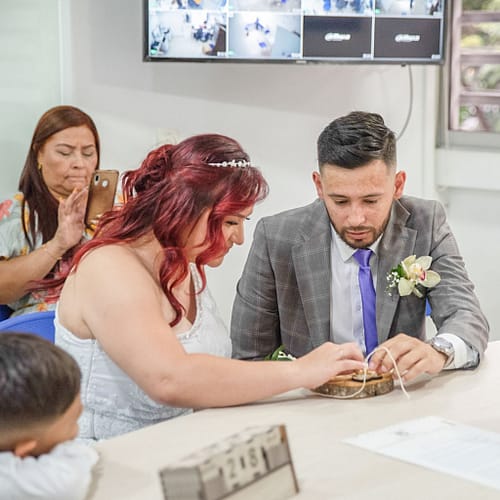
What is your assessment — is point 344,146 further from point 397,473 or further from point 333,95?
point 333,95

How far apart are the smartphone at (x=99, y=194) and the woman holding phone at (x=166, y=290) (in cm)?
113

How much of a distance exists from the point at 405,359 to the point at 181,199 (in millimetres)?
632

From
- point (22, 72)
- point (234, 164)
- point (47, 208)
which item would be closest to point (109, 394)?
point (234, 164)

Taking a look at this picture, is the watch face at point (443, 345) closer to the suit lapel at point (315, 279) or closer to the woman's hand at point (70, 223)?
the suit lapel at point (315, 279)

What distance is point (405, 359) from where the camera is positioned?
2357 mm

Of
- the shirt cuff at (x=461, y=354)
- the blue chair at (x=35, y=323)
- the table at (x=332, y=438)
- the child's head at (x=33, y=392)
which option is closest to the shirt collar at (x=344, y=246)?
the shirt cuff at (x=461, y=354)

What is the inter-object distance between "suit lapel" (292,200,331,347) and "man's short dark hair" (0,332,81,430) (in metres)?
1.43

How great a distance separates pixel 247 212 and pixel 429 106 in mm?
2767

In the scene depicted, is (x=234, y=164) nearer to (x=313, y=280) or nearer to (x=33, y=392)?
(x=313, y=280)

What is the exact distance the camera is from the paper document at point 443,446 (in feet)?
6.03

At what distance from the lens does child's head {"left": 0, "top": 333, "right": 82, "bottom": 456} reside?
153 cm

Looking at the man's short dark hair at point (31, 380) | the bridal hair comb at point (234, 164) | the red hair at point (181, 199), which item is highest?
the bridal hair comb at point (234, 164)

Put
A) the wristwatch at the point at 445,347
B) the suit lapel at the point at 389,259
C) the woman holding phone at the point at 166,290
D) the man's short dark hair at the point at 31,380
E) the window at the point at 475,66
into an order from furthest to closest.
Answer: the window at the point at 475,66, the suit lapel at the point at 389,259, the wristwatch at the point at 445,347, the woman holding phone at the point at 166,290, the man's short dark hair at the point at 31,380

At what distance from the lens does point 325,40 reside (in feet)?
13.7
